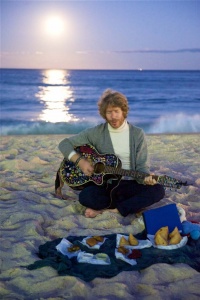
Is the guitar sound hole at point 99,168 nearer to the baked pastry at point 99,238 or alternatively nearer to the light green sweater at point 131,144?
the light green sweater at point 131,144

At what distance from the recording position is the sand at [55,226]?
2521 mm

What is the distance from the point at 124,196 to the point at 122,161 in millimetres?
354

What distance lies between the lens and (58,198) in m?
4.29

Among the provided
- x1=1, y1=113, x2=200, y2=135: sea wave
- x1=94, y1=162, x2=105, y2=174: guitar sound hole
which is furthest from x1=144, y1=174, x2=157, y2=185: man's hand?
x1=1, y1=113, x2=200, y2=135: sea wave

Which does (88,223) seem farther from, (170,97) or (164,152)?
(170,97)

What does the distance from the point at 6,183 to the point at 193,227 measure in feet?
7.95

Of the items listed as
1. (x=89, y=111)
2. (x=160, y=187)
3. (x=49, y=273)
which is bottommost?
(x=49, y=273)

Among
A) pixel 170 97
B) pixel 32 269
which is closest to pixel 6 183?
pixel 32 269

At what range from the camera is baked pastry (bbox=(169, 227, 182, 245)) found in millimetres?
3078

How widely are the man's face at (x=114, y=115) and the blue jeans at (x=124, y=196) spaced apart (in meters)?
0.64

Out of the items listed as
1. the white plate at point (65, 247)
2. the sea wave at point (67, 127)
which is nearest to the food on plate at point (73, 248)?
the white plate at point (65, 247)

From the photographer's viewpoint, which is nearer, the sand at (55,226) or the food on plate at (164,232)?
the sand at (55,226)

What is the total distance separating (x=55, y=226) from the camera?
3.57m

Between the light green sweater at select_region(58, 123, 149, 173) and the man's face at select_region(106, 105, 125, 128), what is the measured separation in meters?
0.18
